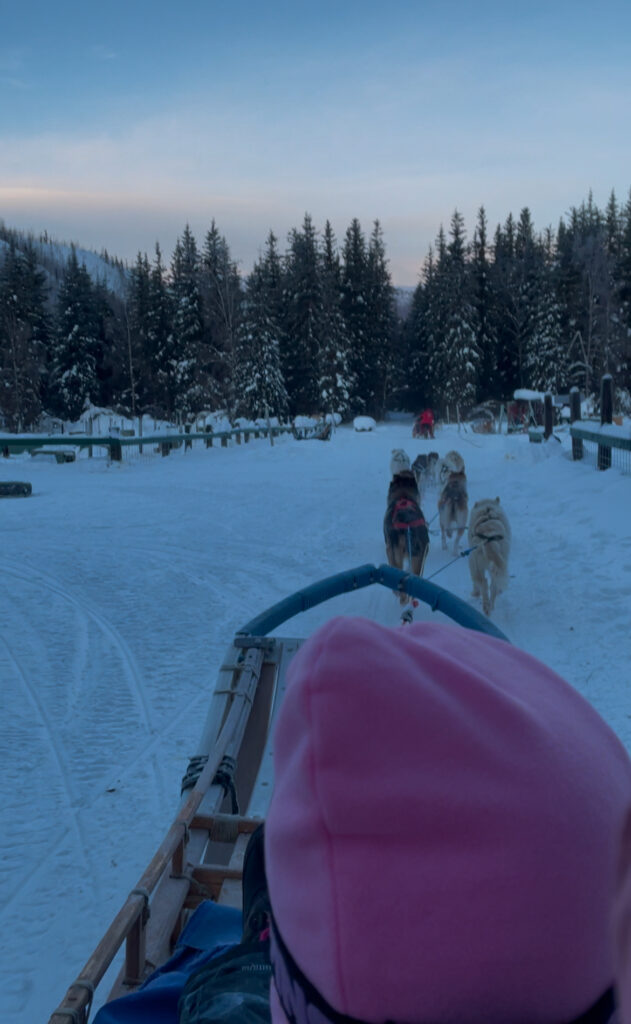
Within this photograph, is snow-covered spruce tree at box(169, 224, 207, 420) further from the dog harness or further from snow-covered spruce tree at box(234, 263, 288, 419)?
the dog harness

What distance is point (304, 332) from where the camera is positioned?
150 feet

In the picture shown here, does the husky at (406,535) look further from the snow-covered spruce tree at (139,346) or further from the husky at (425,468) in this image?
the snow-covered spruce tree at (139,346)

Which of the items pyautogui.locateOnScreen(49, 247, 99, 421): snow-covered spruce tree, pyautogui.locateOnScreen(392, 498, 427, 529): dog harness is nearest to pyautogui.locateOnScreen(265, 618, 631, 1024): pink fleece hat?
pyautogui.locateOnScreen(392, 498, 427, 529): dog harness

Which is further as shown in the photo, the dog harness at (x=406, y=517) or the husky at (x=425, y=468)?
the husky at (x=425, y=468)

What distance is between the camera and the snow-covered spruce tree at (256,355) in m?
42.1

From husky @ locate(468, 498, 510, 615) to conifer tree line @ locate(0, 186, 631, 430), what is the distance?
34.5 m

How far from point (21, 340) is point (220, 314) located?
10506mm

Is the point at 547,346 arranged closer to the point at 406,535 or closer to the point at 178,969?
the point at 406,535

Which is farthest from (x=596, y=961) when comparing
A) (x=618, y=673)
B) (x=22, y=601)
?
(x=22, y=601)

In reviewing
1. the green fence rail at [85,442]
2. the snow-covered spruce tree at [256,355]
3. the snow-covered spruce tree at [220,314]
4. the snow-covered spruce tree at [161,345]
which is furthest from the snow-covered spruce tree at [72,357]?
the green fence rail at [85,442]

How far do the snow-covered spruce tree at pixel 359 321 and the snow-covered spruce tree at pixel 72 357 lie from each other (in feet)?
52.4

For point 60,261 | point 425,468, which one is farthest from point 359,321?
point 60,261

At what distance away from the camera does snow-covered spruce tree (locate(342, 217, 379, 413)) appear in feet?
160

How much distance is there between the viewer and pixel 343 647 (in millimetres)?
828
